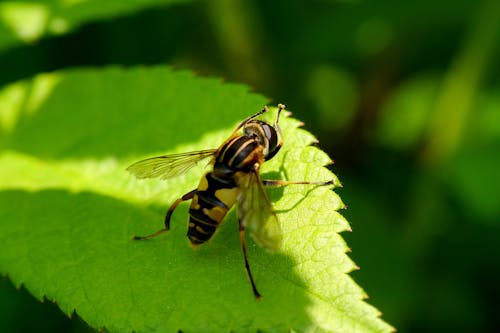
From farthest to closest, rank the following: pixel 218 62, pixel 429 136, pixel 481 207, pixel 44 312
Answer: pixel 218 62
pixel 429 136
pixel 481 207
pixel 44 312

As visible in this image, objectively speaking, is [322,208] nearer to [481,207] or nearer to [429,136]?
[481,207]

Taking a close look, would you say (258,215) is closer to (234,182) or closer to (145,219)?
(234,182)

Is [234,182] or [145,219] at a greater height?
[234,182]

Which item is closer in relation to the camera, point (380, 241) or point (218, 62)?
point (380, 241)

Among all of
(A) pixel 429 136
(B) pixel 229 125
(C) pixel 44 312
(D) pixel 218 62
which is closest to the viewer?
(B) pixel 229 125

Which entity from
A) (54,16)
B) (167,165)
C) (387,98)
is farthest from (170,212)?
(387,98)

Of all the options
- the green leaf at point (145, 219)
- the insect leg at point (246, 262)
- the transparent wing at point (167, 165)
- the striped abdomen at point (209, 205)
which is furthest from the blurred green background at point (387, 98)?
the insect leg at point (246, 262)

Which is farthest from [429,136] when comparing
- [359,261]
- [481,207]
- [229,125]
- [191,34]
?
[229,125]
